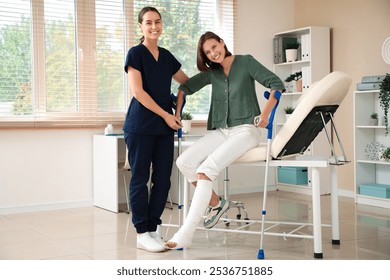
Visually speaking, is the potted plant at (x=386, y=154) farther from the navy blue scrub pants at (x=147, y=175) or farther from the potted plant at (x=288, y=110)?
the navy blue scrub pants at (x=147, y=175)

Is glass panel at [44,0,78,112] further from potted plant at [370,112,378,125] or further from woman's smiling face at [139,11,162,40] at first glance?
potted plant at [370,112,378,125]

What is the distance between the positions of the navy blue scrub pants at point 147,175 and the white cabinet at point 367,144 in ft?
7.97

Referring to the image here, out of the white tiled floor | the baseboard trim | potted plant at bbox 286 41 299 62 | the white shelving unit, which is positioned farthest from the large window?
the white shelving unit

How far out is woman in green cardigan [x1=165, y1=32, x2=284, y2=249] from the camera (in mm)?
3365

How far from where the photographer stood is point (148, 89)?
11.6 feet

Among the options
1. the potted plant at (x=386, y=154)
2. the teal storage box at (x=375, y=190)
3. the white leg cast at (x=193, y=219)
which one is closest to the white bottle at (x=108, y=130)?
the white leg cast at (x=193, y=219)

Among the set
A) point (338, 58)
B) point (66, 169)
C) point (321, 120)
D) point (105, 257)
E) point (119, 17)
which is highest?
point (119, 17)

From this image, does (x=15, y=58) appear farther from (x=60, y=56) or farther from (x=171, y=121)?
(x=171, y=121)

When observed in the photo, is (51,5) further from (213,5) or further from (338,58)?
(338,58)

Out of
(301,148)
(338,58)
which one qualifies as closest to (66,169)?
(301,148)

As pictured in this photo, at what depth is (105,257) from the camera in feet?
11.4

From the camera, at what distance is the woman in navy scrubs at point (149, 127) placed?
3.48 meters

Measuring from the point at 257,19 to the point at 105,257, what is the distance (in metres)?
3.78

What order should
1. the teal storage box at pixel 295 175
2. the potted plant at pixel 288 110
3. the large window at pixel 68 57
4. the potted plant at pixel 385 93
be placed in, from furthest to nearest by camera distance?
1. the potted plant at pixel 288 110
2. the teal storage box at pixel 295 175
3. the large window at pixel 68 57
4. the potted plant at pixel 385 93
